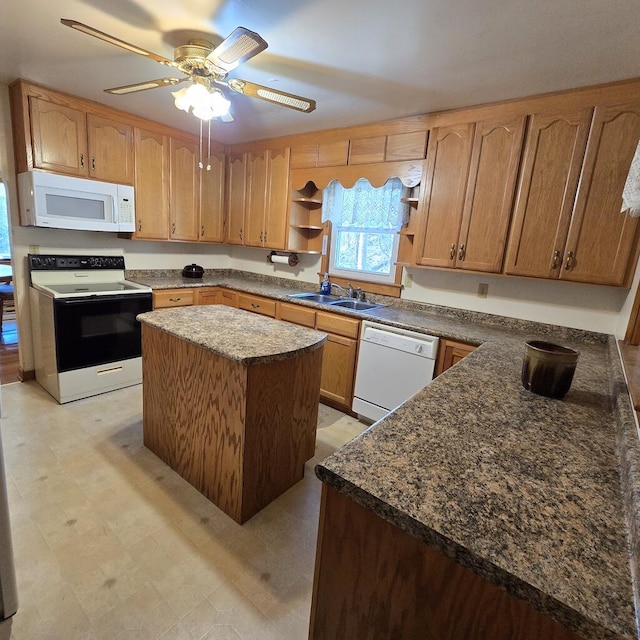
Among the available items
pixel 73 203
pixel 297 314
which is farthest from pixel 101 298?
pixel 297 314

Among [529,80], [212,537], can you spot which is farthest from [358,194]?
[212,537]

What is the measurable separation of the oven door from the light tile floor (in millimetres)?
658

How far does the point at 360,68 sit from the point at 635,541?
7.74ft

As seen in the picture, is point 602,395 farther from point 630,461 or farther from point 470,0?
point 470,0

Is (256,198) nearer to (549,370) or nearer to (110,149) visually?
(110,149)

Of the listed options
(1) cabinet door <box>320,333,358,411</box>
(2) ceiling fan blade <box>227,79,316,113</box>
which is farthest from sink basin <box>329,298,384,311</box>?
(2) ceiling fan blade <box>227,79,316,113</box>

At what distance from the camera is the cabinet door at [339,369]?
2.95 meters

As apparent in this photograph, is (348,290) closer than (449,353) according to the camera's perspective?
No

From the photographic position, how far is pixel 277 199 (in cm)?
372

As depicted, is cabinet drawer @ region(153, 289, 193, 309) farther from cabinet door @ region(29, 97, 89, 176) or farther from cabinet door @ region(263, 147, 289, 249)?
cabinet door @ region(29, 97, 89, 176)

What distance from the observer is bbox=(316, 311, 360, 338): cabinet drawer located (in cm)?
288

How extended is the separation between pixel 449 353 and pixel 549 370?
116cm

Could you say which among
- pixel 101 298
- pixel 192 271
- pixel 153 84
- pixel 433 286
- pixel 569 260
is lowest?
pixel 101 298

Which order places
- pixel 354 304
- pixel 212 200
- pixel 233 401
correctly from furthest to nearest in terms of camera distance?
pixel 212 200
pixel 354 304
pixel 233 401
